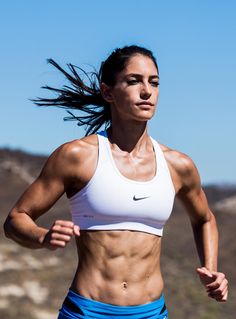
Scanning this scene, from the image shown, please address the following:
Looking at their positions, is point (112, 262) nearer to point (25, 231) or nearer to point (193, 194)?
point (25, 231)

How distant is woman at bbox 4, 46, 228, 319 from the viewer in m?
5.57

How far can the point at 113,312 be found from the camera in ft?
18.1

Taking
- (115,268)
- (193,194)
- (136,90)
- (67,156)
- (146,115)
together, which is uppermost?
(136,90)

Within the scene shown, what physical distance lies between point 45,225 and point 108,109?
13731mm

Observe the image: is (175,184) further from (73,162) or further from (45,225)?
(45,225)

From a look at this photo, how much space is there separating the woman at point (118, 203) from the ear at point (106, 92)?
0.07 m

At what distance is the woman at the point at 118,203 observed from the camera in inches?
219

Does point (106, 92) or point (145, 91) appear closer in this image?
point (145, 91)

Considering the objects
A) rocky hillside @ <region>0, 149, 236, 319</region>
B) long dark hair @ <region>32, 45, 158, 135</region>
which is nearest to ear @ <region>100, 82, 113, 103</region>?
long dark hair @ <region>32, 45, 158, 135</region>

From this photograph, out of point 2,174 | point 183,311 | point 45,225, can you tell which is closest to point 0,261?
point 45,225

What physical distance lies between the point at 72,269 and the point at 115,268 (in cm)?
1281

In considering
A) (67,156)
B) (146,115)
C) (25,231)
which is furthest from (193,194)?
(25,231)

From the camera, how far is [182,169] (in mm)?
6066

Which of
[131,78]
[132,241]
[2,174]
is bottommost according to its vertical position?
[2,174]
